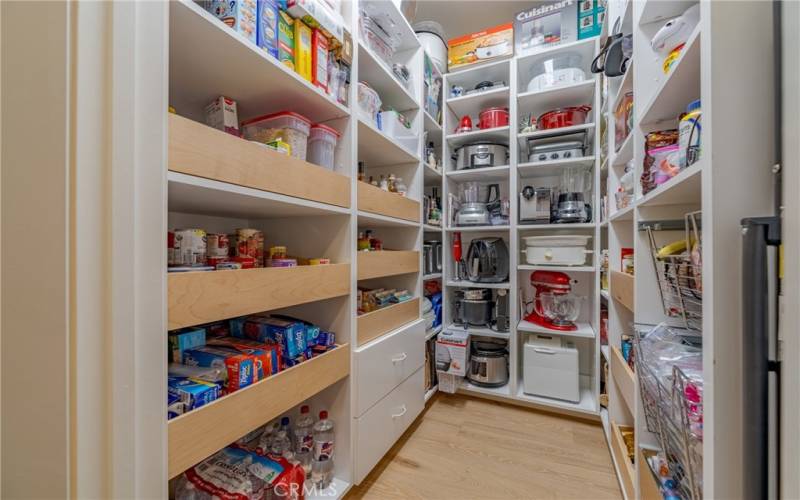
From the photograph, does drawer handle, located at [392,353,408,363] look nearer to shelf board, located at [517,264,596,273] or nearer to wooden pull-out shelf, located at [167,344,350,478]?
wooden pull-out shelf, located at [167,344,350,478]

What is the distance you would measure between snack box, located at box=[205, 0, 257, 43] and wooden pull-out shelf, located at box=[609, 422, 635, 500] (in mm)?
1821

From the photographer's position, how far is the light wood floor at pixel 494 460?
1228mm

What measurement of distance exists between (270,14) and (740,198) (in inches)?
44.1

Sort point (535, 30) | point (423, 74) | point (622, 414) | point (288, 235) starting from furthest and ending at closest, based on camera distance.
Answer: point (535, 30) < point (423, 74) < point (622, 414) < point (288, 235)

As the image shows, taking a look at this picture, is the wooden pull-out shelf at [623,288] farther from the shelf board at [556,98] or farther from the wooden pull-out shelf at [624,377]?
the shelf board at [556,98]

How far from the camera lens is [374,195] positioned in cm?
128

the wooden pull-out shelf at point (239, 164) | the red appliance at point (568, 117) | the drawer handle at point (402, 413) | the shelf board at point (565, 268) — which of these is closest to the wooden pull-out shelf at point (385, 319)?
the drawer handle at point (402, 413)

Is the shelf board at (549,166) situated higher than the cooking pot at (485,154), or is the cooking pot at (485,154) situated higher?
the cooking pot at (485,154)

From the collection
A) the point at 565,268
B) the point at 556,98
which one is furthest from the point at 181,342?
the point at 556,98

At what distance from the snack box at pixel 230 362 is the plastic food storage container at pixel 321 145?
67 cm

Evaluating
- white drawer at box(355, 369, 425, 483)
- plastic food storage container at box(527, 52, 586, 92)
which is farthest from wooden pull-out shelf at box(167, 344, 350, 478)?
plastic food storage container at box(527, 52, 586, 92)

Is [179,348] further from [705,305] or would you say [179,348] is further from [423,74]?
[423,74]

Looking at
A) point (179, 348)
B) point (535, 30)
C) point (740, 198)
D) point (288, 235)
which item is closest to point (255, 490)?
point (179, 348)

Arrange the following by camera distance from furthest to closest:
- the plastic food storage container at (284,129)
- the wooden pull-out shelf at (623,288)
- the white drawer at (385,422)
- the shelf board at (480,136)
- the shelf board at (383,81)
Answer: the shelf board at (480,136)
the shelf board at (383,81)
the white drawer at (385,422)
the wooden pull-out shelf at (623,288)
the plastic food storage container at (284,129)
